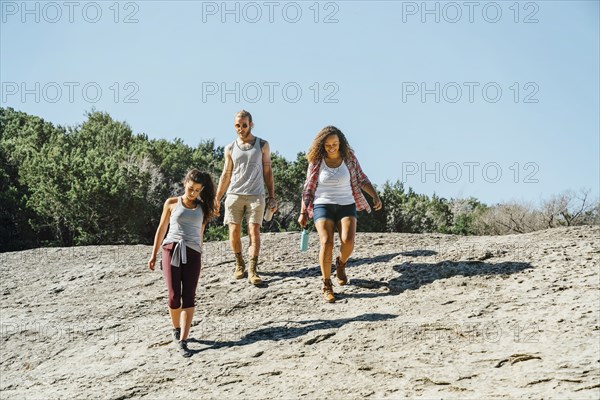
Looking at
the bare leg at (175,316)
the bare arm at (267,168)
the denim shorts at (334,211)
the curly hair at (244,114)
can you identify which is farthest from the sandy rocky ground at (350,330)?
the curly hair at (244,114)

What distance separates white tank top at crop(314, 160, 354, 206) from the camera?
286 inches

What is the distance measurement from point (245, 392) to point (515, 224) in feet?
62.2

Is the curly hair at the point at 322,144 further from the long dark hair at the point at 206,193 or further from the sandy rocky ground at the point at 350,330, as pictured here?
the sandy rocky ground at the point at 350,330

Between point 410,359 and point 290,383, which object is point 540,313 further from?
point 290,383

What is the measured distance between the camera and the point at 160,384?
6.02m

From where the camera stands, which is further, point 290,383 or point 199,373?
point 199,373

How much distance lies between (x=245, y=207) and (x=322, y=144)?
1359 millimetres

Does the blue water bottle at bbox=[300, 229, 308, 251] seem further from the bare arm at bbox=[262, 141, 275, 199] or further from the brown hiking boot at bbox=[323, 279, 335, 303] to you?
the bare arm at bbox=[262, 141, 275, 199]

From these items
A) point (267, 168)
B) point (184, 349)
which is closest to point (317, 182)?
point (267, 168)

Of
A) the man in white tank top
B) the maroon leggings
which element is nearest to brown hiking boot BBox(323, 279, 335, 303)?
the man in white tank top

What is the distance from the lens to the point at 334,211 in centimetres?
727

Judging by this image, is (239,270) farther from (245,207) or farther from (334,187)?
(334,187)

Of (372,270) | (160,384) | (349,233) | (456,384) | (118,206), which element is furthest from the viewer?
(118,206)

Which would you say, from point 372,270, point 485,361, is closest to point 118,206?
point 372,270
